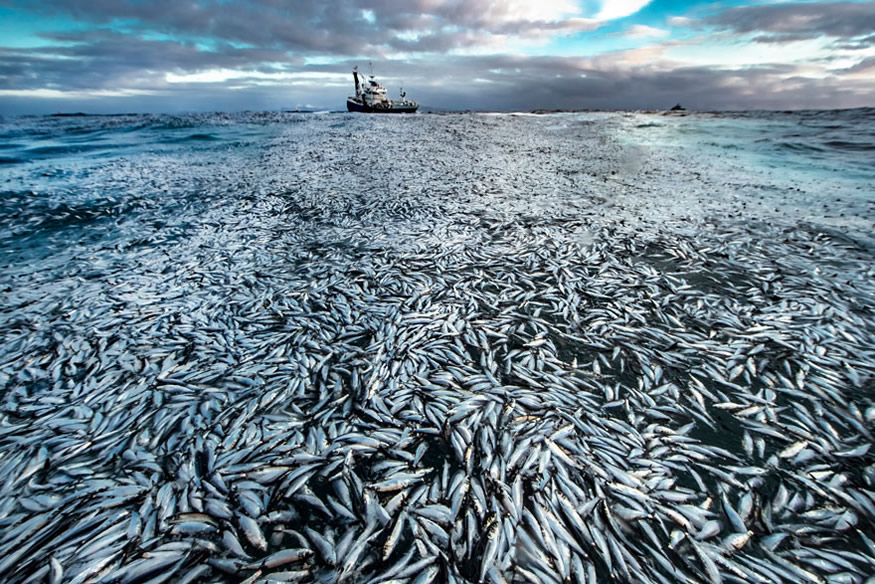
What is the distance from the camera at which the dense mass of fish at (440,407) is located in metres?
3.01

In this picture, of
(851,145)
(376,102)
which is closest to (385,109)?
(376,102)

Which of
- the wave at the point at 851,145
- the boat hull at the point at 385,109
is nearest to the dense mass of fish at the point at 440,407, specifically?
the wave at the point at 851,145

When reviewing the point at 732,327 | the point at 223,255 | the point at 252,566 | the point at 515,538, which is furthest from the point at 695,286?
the point at 223,255

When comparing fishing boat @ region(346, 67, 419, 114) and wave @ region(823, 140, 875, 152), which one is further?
fishing boat @ region(346, 67, 419, 114)

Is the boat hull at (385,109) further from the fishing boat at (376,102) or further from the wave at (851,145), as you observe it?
the wave at (851,145)

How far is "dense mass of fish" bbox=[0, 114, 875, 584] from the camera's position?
3.01m

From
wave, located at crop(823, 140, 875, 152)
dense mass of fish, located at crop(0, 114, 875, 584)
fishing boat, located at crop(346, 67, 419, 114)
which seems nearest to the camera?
dense mass of fish, located at crop(0, 114, 875, 584)

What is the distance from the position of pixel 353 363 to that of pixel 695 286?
6.58 m

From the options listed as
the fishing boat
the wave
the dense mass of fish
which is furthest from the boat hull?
the dense mass of fish

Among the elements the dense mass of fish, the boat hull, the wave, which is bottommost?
the dense mass of fish

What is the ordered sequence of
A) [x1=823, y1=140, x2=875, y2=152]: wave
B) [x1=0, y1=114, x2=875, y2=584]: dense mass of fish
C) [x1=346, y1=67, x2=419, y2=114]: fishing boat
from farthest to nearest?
[x1=346, y1=67, x2=419, y2=114]: fishing boat
[x1=823, y1=140, x2=875, y2=152]: wave
[x1=0, y1=114, x2=875, y2=584]: dense mass of fish

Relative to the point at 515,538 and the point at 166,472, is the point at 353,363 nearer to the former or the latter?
the point at 166,472

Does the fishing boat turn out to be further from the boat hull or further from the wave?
the wave

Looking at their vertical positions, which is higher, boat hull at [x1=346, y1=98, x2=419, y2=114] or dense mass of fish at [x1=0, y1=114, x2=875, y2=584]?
boat hull at [x1=346, y1=98, x2=419, y2=114]
